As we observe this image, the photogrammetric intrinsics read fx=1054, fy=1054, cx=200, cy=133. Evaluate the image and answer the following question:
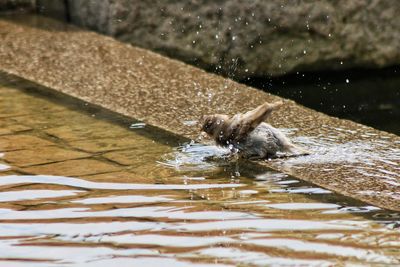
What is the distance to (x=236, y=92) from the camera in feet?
18.9

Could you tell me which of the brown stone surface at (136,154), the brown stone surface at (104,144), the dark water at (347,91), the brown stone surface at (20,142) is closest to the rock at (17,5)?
the dark water at (347,91)

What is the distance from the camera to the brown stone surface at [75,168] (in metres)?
4.50

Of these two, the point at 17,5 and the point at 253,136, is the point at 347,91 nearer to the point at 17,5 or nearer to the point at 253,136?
the point at 17,5

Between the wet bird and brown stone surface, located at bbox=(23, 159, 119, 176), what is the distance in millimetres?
518

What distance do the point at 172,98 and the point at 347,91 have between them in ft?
6.62

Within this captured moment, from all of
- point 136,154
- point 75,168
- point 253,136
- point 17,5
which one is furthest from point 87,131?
point 17,5

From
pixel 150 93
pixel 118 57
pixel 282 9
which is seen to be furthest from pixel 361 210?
pixel 282 9

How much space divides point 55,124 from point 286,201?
1588 mm

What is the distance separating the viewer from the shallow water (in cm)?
351

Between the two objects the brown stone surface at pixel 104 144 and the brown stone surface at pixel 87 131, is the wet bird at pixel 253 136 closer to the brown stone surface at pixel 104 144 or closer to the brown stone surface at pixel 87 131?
the brown stone surface at pixel 104 144

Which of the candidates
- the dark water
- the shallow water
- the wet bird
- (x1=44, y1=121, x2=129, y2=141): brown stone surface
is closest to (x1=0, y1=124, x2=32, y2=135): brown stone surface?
the shallow water

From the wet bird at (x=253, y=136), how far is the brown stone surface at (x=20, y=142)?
817 millimetres

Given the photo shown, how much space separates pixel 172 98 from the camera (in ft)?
18.5

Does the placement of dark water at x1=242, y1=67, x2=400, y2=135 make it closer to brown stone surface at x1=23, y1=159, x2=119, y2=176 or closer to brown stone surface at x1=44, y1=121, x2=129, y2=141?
brown stone surface at x1=44, y1=121, x2=129, y2=141
